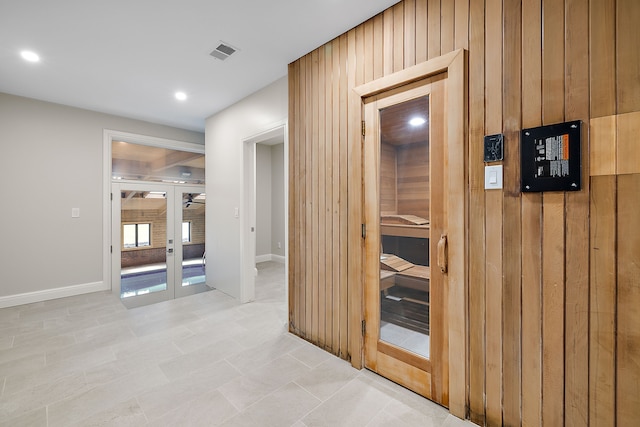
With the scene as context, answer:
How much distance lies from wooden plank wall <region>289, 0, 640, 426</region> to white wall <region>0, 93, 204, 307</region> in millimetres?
4624

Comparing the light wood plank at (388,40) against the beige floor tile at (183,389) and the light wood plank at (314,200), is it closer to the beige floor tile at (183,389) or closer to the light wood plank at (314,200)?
the light wood plank at (314,200)

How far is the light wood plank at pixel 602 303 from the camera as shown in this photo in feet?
4.30

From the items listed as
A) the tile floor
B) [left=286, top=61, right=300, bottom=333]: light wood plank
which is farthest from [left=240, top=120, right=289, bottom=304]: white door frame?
[left=286, top=61, right=300, bottom=333]: light wood plank

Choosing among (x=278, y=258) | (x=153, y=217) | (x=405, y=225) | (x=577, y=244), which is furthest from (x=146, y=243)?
(x=577, y=244)

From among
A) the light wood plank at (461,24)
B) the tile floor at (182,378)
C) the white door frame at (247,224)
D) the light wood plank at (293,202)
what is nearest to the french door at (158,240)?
the tile floor at (182,378)

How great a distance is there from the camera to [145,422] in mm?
1717

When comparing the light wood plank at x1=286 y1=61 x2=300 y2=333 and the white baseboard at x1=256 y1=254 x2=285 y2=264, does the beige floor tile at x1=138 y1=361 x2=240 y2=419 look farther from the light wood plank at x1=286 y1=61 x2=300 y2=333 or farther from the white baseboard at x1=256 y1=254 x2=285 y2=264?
the white baseboard at x1=256 y1=254 x2=285 y2=264

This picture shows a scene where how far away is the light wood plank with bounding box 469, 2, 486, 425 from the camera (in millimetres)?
1672

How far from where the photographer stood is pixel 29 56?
280 cm

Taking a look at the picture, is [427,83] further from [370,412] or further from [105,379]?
[105,379]

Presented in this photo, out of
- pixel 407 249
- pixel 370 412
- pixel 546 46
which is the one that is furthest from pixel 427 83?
pixel 370 412

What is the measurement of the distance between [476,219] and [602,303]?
2.18 feet

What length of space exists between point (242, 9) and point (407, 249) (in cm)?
223

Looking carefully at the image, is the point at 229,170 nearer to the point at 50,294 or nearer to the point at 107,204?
the point at 107,204
